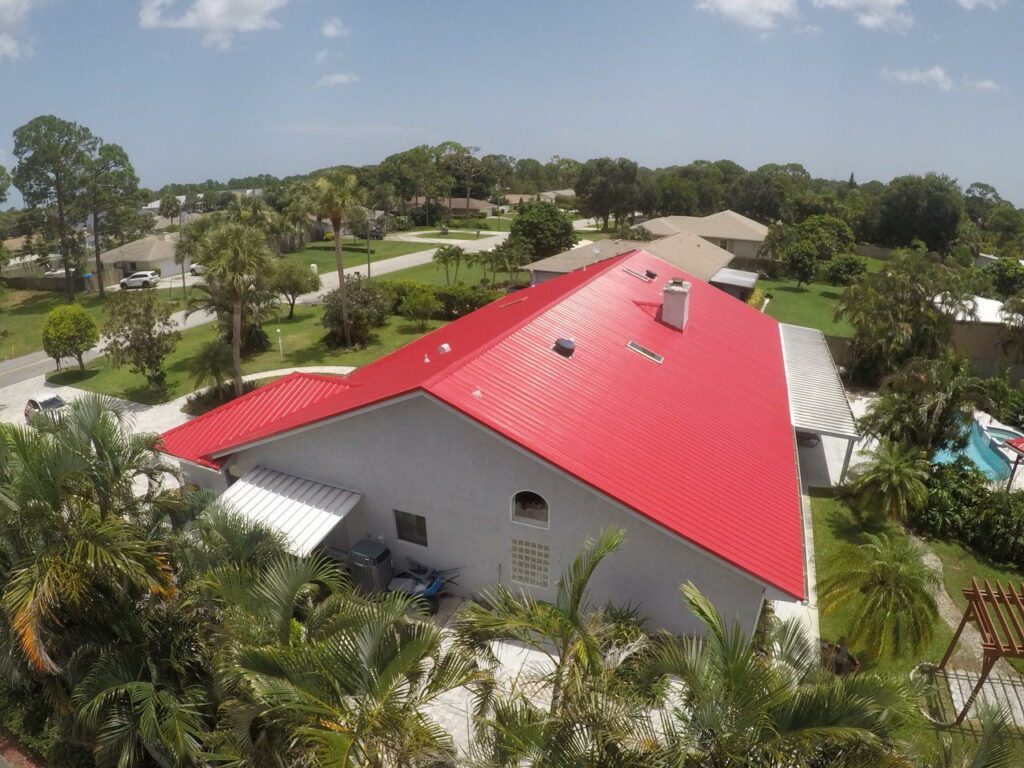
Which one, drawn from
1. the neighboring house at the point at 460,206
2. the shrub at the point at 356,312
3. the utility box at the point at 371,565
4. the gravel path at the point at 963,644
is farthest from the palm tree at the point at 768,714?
the neighboring house at the point at 460,206

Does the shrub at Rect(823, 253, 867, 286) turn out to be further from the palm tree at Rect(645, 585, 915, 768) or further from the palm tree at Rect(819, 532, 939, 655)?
the palm tree at Rect(645, 585, 915, 768)

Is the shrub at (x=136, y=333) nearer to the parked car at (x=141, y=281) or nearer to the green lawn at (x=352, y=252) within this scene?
the parked car at (x=141, y=281)

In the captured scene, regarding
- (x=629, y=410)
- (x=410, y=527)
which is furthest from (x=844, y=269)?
(x=410, y=527)

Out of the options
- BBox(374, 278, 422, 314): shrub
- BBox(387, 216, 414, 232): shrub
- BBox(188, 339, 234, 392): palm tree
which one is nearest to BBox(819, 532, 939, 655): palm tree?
BBox(188, 339, 234, 392): palm tree

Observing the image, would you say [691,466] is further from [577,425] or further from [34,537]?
[34,537]

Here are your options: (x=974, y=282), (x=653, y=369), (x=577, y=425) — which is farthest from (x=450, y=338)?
(x=974, y=282)

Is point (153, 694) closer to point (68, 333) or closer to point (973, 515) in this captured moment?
point (973, 515)
